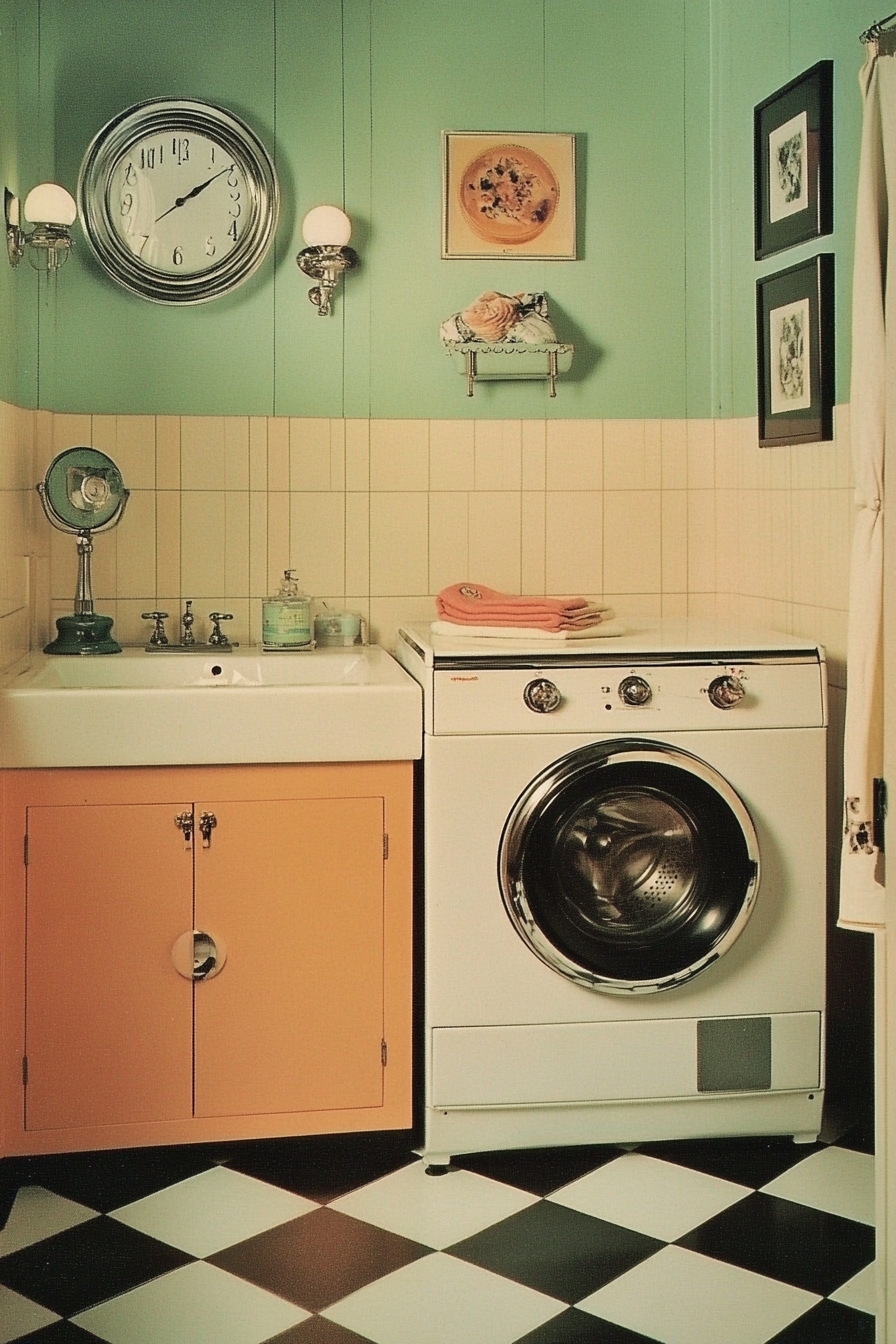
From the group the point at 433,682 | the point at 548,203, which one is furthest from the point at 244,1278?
the point at 548,203

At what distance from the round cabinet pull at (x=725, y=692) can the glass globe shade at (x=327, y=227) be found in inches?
54.9

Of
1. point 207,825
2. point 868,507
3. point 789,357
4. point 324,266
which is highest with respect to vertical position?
point 324,266

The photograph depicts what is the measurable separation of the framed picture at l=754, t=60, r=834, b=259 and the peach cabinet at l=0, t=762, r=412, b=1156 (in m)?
1.49

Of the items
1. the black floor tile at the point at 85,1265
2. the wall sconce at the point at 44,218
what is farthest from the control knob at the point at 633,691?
the wall sconce at the point at 44,218

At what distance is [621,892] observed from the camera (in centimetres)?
266

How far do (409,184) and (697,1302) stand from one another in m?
2.55

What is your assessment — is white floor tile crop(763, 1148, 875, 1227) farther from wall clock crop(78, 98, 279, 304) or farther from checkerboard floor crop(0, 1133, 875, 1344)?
wall clock crop(78, 98, 279, 304)

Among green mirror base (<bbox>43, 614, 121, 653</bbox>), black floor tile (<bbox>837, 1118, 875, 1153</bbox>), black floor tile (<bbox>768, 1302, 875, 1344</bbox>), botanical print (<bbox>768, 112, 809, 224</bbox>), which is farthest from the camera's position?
green mirror base (<bbox>43, 614, 121, 653</bbox>)

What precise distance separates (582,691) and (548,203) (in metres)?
1.43

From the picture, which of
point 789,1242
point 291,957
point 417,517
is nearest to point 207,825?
point 291,957

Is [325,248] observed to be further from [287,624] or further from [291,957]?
[291,957]

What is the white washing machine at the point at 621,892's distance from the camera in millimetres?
2611

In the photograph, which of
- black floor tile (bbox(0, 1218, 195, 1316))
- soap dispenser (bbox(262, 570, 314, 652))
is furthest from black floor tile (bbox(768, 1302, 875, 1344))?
soap dispenser (bbox(262, 570, 314, 652))

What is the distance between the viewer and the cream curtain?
1868 mm
